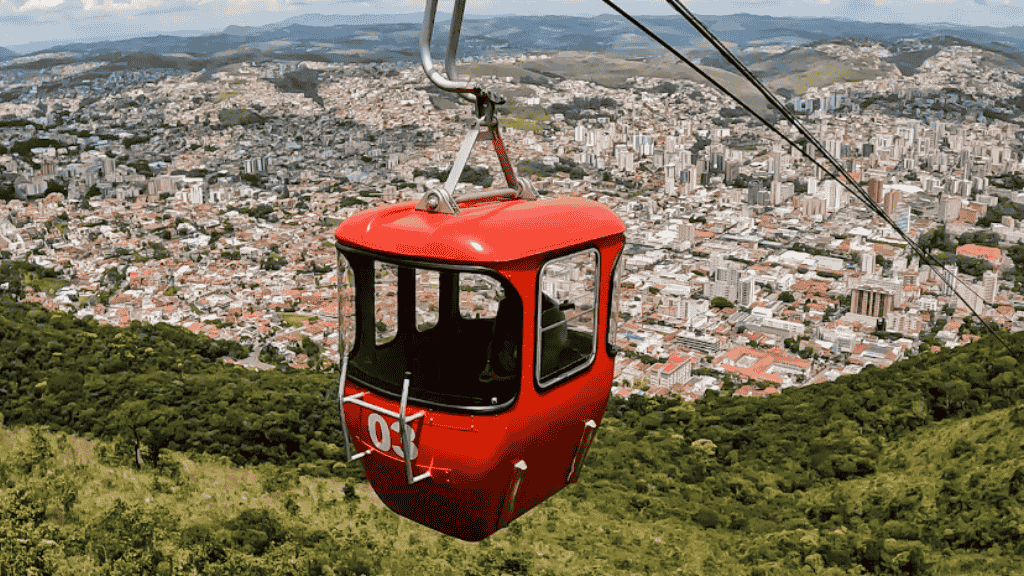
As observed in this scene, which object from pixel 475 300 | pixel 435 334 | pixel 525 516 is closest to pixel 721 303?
pixel 525 516

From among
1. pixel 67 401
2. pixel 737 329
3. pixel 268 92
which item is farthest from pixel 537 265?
pixel 268 92

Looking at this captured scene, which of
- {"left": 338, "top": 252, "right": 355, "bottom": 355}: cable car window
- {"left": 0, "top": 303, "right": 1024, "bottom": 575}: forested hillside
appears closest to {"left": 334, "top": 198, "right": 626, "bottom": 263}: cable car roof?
{"left": 338, "top": 252, "right": 355, "bottom": 355}: cable car window

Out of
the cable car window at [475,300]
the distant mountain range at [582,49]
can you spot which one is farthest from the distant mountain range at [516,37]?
the cable car window at [475,300]

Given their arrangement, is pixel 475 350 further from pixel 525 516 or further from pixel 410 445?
pixel 525 516

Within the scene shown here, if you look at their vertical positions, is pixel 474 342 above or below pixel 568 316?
below

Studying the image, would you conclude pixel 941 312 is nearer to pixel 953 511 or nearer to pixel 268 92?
pixel 953 511

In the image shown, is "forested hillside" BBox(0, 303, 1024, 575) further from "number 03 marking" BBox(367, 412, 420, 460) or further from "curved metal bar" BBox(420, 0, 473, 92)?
"curved metal bar" BBox(420, 0, 473, 92)

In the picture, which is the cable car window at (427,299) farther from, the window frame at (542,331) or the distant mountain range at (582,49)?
the distant mountain range at (582,49)
